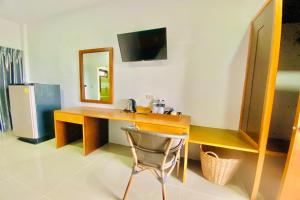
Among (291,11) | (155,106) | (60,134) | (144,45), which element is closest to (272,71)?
(291,11)

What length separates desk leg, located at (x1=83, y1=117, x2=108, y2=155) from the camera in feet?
7.45

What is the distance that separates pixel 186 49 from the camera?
2.11 m

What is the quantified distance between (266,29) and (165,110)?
148 centimetres

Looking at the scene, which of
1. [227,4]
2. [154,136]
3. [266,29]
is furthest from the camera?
[227,4]

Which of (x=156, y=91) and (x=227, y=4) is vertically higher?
(x=227, y=4)

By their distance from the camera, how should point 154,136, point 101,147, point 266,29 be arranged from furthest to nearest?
point 101,147 < point 266,29 < point 154,136

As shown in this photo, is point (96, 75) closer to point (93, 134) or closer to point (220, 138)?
point (93, 134)

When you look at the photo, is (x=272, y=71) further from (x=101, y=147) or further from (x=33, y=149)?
(x=33, y=149)

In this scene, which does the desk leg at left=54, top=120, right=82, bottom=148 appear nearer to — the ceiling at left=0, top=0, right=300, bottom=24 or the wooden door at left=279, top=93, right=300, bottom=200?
the ceiling at left=0, top=0, right=300, bottom=24

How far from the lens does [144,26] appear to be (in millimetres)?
2303

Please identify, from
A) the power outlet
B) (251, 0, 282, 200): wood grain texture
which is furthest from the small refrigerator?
(251, 0, 282, 200): wood grain texture

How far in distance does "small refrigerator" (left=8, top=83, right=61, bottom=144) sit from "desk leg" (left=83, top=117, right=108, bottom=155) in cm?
113

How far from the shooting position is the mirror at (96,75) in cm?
261

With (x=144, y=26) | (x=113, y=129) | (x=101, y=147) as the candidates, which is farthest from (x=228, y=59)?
(x=101, y=147)
